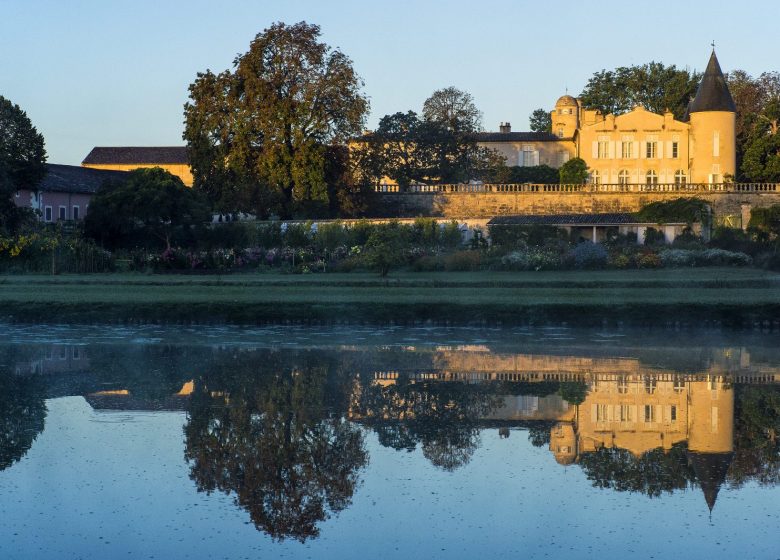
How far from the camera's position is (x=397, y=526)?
6918 millimetres

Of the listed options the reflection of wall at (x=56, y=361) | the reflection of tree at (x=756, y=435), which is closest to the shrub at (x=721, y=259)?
the reflection of tree at (x=756, y=435)

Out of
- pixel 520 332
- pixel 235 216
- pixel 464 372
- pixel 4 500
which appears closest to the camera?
pixel 4 500

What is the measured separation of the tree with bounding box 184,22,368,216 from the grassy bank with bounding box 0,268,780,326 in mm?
26792

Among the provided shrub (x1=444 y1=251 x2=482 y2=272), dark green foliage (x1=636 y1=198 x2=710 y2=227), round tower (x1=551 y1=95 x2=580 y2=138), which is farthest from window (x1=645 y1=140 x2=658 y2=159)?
shrub (x1=444 y1=251 x2=482 y2=272)

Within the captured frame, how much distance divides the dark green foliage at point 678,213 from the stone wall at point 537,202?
1077 centimetres

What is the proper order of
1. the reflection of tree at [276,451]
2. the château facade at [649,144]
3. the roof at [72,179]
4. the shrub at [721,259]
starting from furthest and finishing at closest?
the château facade at [649,144]
the roof at [72,179]
the shrub at [721,259]
the reflection of tree at [276,451]

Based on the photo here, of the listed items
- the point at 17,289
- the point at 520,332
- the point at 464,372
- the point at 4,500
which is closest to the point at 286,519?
the point at 4,500

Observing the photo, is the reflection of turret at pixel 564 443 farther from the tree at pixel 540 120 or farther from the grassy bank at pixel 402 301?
the tree at pixel 540 120

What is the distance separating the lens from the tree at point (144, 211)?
136 feet

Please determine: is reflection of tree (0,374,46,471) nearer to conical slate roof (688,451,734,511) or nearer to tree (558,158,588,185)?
conical slate roof (688,451,734,511)

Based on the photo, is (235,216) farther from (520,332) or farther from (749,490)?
(749,490)

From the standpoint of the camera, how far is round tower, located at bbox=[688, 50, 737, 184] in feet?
235

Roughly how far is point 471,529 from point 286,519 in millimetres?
1285

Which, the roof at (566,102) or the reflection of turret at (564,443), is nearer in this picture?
the reflection of turret at (564,443)
